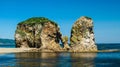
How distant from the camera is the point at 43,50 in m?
139

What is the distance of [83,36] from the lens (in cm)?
13338

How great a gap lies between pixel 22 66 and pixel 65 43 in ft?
246

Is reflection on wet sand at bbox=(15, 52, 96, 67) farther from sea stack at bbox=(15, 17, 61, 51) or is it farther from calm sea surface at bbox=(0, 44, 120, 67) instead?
sea stack at bbox=(15, 17, 61, 51)

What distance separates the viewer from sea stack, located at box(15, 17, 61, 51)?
5536 inches

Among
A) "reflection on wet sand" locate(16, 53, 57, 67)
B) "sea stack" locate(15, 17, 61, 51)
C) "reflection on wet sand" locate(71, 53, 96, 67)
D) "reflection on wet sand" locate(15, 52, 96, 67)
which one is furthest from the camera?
"sea stack" locate(15, 17, 61, 51)

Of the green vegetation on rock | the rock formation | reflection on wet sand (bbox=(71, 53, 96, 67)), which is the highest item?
the green vegetation on rock

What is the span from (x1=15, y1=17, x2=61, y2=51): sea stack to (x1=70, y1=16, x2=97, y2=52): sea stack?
10223mm

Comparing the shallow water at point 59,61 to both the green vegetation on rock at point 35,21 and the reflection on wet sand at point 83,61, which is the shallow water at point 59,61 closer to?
the reflection on wet sand at point 83,61

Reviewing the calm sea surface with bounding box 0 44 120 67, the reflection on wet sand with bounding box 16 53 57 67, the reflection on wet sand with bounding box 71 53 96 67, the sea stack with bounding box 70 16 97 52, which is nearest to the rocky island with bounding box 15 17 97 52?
the sea stack with bounding box 70 16 97 52

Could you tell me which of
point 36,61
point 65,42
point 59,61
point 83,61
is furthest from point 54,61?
point 65,42

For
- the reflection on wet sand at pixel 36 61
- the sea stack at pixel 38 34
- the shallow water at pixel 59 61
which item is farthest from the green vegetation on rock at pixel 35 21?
the shallow water at pixel 59 61

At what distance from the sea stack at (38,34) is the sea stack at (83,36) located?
10223 mm

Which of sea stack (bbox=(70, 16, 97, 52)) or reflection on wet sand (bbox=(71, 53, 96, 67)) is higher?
sea stack (bbox=(70, 16, 97, 52))

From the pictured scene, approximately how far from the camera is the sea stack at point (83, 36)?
5226 inches
